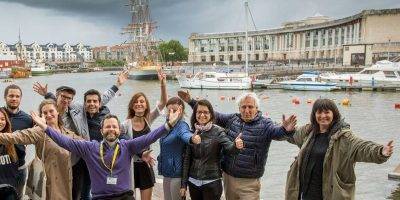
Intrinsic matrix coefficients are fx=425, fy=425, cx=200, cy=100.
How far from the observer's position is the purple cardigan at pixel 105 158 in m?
4.30

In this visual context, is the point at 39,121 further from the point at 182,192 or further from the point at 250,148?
the point at 250,148

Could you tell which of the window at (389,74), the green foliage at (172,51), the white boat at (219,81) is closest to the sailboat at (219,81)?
the white boat at (219,81)

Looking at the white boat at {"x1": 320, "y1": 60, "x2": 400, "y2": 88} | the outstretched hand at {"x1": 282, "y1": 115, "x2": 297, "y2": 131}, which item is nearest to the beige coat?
the outstretched hand at {"x1": 282, "y1": 115, "x2": 297, "y2": 131}

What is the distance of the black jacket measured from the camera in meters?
4.66

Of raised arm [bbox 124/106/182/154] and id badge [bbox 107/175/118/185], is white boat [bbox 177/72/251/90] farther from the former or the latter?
id badge [bbox 107/175/118/185]

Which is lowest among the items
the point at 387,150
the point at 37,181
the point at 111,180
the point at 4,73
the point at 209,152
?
the point at 4,73

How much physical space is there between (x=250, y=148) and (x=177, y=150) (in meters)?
0.87

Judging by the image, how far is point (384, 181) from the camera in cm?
1138

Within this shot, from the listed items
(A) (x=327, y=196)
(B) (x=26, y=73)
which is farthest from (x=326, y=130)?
(B) (x=26, y=73)

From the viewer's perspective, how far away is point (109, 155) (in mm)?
4312

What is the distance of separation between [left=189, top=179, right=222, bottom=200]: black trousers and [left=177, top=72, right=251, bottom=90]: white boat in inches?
1837

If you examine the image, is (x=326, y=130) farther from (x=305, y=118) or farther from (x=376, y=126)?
(x=305, y=118)

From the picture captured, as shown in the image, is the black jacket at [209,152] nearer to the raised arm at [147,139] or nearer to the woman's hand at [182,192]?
the woman's hand at [182,192]

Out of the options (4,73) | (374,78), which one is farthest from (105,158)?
(4,73)
